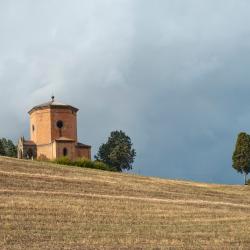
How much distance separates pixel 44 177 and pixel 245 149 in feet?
157

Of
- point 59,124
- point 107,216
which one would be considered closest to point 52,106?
point 59,124

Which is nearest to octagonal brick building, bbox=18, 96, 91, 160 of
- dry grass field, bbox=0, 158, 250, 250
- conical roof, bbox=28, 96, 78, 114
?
conical roof, bbox=28, 96, 78, 114

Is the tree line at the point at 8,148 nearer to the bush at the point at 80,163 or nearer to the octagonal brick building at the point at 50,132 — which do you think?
the octagonal brick building at the point at 50,132

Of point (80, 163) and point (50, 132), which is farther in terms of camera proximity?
point (50, 132)

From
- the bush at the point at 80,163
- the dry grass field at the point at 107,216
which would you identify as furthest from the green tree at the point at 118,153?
the dry grass field at the point at 107,216

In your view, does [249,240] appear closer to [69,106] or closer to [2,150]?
[69,106]

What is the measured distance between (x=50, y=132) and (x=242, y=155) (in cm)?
2504

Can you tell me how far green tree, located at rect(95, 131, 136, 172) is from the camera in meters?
95.9

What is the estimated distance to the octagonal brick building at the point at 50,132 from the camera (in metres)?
82.9

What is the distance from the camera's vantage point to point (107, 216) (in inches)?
1025

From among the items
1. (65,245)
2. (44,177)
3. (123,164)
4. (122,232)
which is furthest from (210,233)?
(123,164)

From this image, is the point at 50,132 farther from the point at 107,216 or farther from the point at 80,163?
the point at 107,216

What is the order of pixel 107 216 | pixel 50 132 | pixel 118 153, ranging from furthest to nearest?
pixel 118 153 → pixel 50 132 → pixel 107 216

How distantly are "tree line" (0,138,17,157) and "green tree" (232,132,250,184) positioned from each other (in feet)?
109
